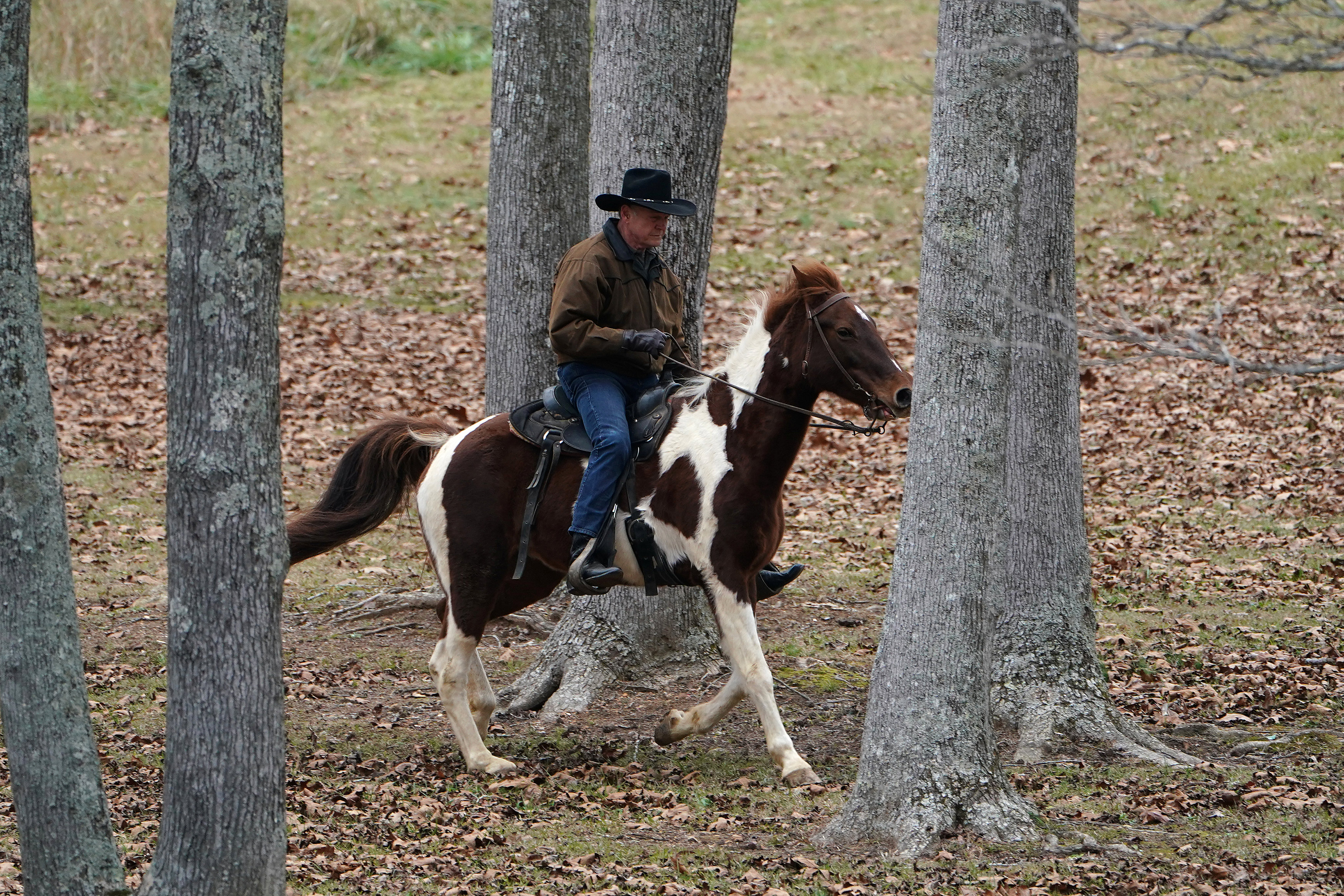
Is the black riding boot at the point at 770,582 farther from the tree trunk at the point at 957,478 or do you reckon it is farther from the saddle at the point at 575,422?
the tree trunk at the point at 957,478

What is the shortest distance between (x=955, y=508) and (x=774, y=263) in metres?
14.4

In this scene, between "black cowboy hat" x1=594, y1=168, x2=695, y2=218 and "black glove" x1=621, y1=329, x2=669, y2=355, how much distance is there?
2.21 ft

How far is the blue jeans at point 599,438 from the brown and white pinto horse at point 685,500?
211 mm

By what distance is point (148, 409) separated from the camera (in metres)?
16.1

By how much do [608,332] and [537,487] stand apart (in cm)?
102

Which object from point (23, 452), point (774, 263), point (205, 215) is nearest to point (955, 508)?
point (205, 215)

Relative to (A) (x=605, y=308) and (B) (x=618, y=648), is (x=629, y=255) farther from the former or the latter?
(B) (x=618, y=648)

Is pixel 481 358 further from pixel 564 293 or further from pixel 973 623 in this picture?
pixel 973 623

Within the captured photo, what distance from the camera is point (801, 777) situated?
692 cm

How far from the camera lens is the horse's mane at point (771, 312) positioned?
290 inches

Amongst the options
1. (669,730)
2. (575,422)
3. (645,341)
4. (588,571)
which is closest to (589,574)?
(588,571)

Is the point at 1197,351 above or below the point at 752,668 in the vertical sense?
above

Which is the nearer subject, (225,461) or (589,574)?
(225,461)

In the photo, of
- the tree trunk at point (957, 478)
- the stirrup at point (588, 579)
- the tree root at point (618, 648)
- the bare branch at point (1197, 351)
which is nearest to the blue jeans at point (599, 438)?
the stirrup at point (588, 579)
